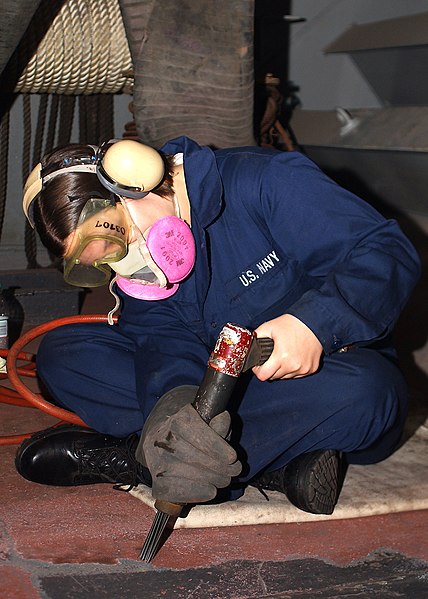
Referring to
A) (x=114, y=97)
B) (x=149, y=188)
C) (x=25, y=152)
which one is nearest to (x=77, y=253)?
(x=149, y=188)

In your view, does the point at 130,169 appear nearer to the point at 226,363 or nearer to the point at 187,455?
the point at 226,363

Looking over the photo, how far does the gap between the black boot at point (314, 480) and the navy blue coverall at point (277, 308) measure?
0.03m

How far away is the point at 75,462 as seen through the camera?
1.88 m

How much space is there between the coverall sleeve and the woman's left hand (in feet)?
0.05

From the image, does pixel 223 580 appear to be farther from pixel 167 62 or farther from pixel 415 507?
pixel 167 62

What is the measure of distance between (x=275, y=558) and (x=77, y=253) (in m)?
0.65

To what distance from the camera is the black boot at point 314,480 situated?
1700 millimetres

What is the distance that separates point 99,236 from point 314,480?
24.4 inches

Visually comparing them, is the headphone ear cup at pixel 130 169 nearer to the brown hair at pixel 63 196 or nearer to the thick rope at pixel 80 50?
the brown hair at pixel 63 196

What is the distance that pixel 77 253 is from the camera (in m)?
1.58

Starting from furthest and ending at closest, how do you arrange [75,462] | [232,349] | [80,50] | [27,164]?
[27,164] < [80,50] < [75,462] < [232,349]

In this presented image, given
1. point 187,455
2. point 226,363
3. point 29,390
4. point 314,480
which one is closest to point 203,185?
point 226,363

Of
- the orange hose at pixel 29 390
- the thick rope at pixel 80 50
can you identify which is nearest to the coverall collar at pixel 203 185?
the orange hose at pixel 29 390

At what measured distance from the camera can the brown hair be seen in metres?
1.57
